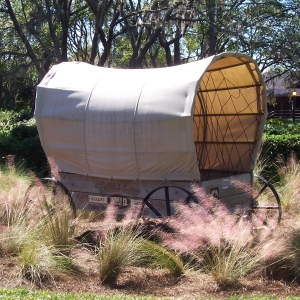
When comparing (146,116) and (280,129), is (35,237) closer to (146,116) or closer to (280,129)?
(146,116)

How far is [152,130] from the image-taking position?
8250 mm

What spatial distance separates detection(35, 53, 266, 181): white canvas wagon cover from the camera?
8.12m

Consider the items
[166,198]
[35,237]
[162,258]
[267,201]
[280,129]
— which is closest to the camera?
[162,258]

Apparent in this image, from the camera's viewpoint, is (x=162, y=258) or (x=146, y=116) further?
(x=146, y=116)

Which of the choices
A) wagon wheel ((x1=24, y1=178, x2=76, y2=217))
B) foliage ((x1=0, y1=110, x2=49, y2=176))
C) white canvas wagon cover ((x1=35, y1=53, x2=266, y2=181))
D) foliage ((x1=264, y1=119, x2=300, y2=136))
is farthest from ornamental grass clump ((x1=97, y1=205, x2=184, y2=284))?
foliage ((x1=264, y1=119, x2=300, y2=136))

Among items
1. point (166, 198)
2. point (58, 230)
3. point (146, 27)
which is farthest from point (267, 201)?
point (146, 27)

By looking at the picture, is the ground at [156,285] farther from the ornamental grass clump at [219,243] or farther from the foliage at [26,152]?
the foliage at [26,152]

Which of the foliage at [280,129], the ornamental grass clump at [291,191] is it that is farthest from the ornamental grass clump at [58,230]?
the foliage at [280,129]

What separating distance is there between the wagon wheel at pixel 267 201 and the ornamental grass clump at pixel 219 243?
2.69 ft

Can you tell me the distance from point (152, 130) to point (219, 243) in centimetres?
233

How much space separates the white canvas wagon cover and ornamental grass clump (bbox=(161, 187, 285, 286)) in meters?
1.25

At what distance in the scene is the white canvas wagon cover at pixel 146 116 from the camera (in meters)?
8.12

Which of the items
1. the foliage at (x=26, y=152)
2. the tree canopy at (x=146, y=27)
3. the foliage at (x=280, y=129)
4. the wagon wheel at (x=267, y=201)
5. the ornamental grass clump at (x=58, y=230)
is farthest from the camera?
the tree canopy at (x=146, y=27)

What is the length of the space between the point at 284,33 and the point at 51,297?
21425mm
